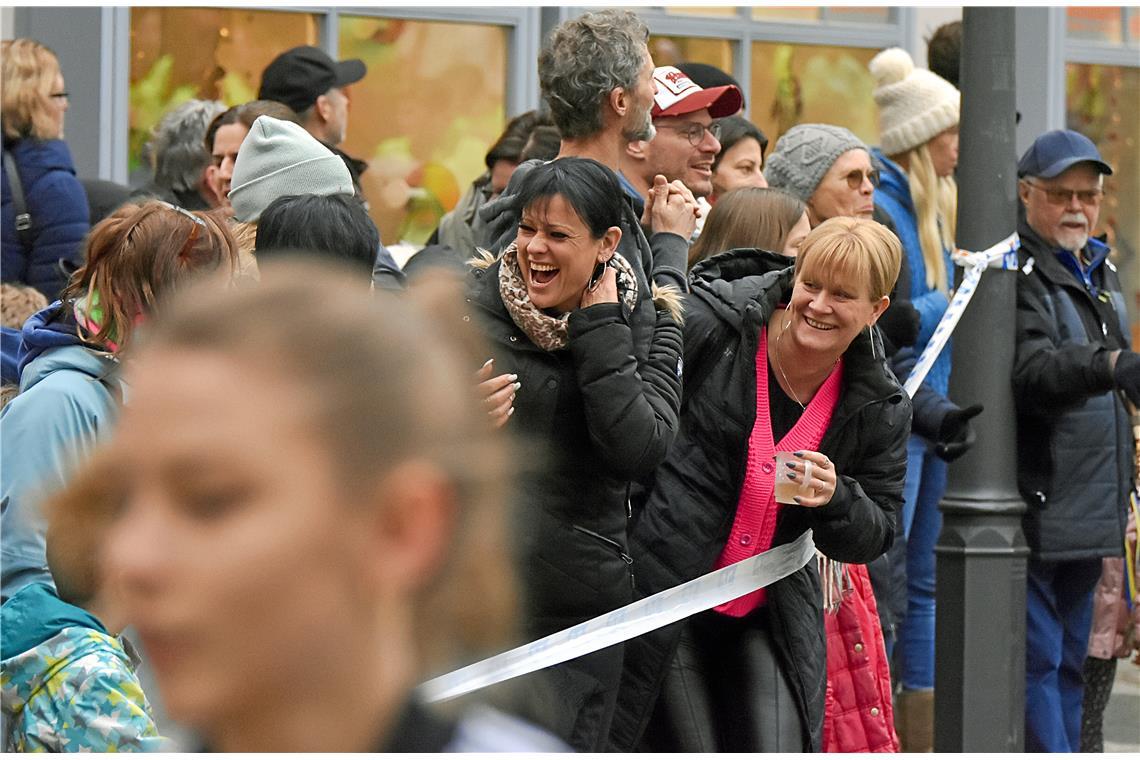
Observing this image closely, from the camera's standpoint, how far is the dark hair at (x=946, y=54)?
758cm

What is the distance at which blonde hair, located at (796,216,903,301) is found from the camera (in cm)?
427

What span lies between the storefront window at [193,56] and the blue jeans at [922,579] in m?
4.29

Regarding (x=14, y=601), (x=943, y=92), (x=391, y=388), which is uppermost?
(x=943, y=92)

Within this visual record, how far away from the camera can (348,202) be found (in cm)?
394

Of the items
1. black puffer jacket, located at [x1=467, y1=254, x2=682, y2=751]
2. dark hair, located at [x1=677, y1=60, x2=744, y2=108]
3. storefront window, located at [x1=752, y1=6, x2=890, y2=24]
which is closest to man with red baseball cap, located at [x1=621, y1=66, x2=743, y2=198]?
dark hair, located at [x1=677, y1=60, x2=744, y2=108]

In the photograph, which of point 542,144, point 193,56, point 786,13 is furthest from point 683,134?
point 786,13

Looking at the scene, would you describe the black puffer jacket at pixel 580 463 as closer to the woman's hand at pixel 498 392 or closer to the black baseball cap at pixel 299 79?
the woman's hand at pixel 498 392

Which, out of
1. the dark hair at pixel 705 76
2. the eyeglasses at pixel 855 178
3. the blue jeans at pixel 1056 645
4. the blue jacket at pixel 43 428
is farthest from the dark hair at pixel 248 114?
the blue jeans at pixel 1056 645

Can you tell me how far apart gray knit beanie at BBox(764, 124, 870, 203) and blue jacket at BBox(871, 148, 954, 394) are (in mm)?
411

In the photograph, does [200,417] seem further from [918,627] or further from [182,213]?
[918,627]

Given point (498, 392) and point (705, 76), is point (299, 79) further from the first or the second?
point (498, 392)

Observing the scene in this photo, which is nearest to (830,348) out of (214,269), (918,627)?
(214,269)

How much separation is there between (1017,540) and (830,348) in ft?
6.71

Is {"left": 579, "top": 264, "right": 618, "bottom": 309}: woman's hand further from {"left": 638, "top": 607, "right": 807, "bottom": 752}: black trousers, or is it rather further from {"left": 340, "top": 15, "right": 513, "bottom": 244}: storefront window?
{"left": 340, "top": 15, "right": 513, "bottom": 244}: storefront window
